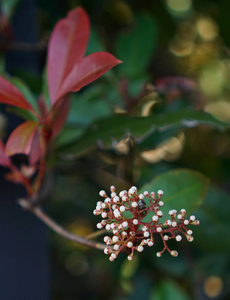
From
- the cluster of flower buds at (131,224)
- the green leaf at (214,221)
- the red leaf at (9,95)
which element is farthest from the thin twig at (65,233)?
the green leaf at (214,221)

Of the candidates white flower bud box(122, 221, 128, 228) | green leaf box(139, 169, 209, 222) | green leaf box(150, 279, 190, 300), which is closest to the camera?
white flower bud box(122, 221, 128, 228)

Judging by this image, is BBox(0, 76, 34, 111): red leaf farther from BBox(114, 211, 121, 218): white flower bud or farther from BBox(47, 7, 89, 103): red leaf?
BBox(114, 211, 121, 218): white flower bud

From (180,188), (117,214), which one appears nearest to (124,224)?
(117,214)

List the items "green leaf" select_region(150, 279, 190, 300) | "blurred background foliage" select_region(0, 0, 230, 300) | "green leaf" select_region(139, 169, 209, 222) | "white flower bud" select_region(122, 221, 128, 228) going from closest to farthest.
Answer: "white flower bud" select_region(122, 221, 128, 228) < "green leaf" select_region(139, 169, 209, 222) < "blurred background foliage" select_region(0, 0, 230, 300) < "green leaf" select_region(150, 279, 190, 300)

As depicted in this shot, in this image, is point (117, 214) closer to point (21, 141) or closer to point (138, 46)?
point (21, 141)

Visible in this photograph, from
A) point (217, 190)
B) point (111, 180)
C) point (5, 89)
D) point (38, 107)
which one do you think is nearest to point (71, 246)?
point (111, 180)

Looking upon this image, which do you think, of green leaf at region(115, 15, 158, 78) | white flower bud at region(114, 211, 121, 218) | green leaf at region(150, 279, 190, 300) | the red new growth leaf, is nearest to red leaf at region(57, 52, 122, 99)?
the red new growth leaf

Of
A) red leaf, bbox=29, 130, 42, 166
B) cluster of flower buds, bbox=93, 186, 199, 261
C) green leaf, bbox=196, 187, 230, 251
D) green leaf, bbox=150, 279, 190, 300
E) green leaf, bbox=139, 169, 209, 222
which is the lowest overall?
green leaf, bbox=150, 279, 190, 300

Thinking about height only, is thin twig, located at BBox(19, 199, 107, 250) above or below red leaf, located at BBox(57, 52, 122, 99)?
below
